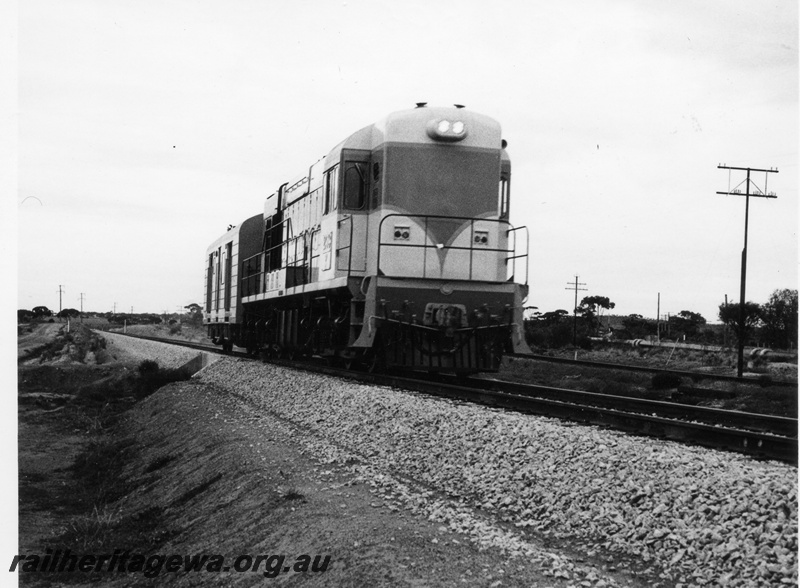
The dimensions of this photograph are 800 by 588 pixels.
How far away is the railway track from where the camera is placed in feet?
19.6

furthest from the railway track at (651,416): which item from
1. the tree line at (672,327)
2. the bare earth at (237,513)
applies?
the tree line at (672,327)

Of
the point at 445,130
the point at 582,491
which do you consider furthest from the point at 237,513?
the point at 445,130

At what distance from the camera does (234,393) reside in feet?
46.4

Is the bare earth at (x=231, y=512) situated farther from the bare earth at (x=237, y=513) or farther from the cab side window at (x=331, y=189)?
the cab side window at (x=331, y=189)

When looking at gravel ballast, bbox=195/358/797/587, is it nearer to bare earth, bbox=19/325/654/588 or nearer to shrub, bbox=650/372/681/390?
bare earth, bbox=19/325/654/588

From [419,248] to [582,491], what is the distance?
6512mm

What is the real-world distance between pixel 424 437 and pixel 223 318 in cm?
1563

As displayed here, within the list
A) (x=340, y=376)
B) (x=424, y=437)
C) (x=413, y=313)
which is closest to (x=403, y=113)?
(x=413, y=313)

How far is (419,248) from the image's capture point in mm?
11422

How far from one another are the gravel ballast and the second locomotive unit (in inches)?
94.3

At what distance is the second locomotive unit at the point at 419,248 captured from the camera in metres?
10.8

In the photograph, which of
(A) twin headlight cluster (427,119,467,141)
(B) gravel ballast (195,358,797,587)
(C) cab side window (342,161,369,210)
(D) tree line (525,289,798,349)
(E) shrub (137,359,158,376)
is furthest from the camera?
(D) tree line (525,289,798,349)

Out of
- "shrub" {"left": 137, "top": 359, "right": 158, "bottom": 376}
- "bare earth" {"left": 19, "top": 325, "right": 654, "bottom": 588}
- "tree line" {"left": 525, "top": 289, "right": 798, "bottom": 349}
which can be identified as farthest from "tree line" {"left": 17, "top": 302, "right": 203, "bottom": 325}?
"bare earth" {"left": 19, "top": 325, "right": 654, "bottom": 588}

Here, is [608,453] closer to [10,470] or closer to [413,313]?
[10,470]
